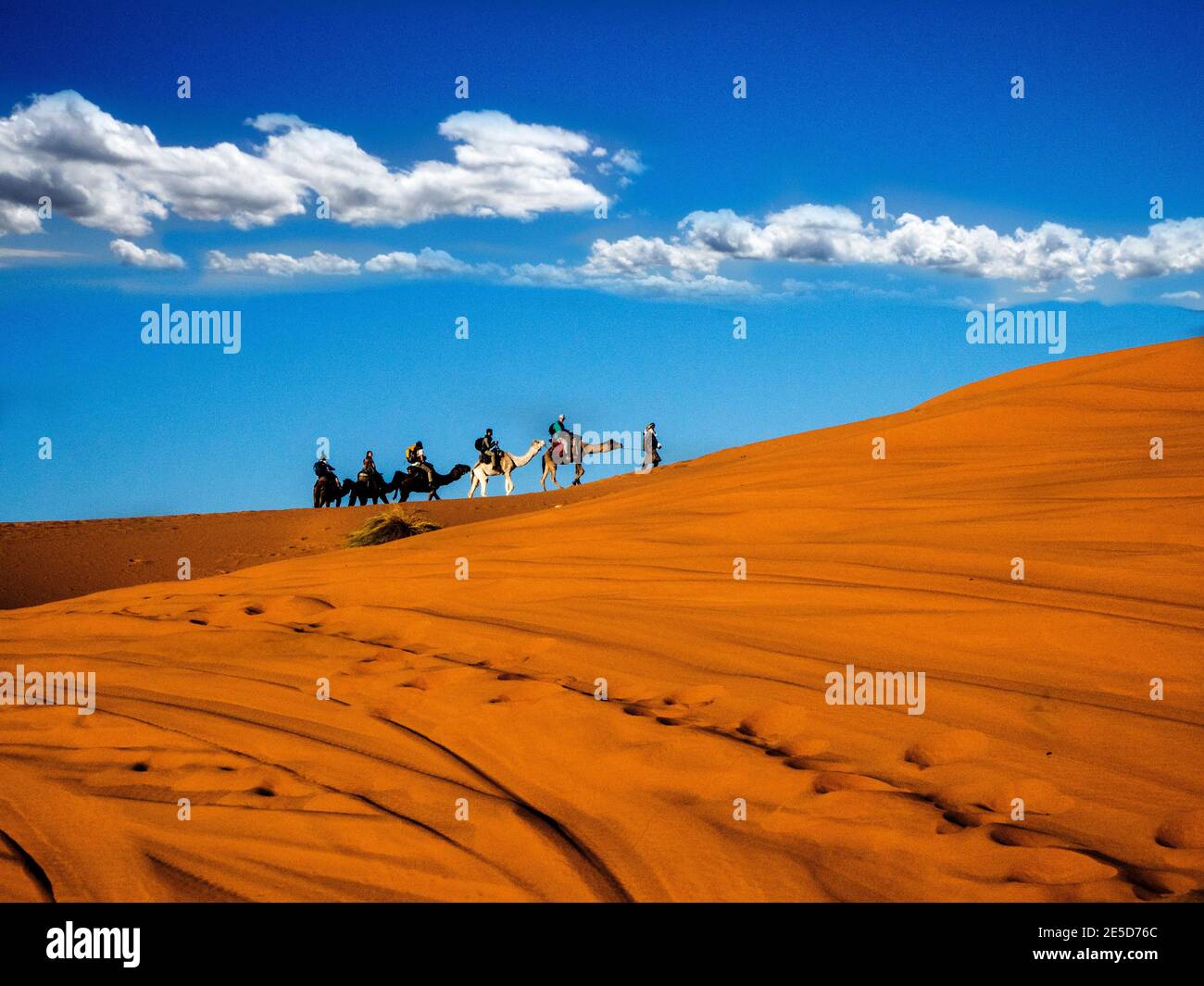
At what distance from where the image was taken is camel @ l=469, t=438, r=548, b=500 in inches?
1050

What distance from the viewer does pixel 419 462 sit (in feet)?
84.2

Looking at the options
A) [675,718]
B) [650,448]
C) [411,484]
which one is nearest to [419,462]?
[411,484]

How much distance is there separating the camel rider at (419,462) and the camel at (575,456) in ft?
8.80

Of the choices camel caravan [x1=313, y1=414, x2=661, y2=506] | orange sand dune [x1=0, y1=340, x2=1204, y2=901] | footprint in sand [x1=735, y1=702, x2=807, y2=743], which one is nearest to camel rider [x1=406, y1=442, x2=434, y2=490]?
camel caravan [x1=313, y1=414, x2=661, y2=506]

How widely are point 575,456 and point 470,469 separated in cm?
266

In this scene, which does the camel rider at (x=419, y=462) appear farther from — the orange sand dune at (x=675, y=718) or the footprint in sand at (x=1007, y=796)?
the footprint in sand at (x=1007, y=796)

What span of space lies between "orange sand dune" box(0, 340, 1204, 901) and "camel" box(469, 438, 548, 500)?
55.8 feet

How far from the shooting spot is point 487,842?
3.81m
